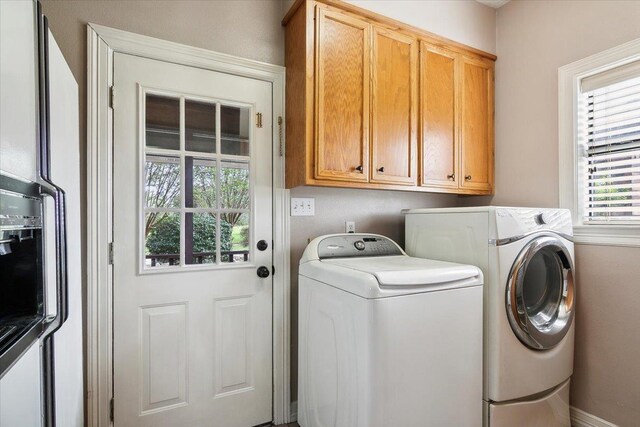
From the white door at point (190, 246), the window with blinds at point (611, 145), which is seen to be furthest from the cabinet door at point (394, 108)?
the window with blinds at point (611, 145)

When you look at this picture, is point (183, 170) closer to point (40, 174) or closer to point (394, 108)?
point (40, 174)

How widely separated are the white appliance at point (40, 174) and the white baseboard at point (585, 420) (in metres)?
2.57

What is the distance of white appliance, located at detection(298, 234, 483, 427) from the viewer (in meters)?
1.27

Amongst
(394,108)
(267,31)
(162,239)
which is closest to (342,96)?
(394,108)

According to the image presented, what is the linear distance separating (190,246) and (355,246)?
93 cm

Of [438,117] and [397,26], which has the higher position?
[397,26]

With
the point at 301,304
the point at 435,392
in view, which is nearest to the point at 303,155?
the point at 301,304

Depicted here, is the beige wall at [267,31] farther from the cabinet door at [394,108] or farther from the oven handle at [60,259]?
the oven handle at [60,259]

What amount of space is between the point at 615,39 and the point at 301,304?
2278mm

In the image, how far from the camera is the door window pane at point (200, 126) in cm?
A: 173

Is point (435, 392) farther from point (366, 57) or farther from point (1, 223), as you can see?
point (366, 57)

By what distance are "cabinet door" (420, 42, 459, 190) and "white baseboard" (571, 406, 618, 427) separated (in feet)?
4.96

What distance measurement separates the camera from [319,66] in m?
1.73

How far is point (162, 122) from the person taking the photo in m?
1.68
